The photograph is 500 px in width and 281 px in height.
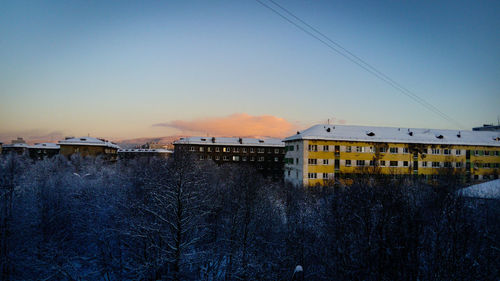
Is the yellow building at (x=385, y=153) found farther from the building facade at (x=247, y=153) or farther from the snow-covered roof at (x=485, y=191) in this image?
the building facade at (x=247, y=153)

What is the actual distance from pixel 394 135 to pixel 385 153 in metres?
4.18

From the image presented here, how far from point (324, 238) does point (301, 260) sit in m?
2.51

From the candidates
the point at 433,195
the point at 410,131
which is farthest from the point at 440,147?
the point at 433,195

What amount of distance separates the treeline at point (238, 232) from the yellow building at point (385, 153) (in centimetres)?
939

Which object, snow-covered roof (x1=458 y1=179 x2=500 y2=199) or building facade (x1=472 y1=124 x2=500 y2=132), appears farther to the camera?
building facade (x1=472 y1=124 x2=500 y2=132)

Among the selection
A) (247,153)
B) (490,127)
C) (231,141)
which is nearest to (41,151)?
(231,141)

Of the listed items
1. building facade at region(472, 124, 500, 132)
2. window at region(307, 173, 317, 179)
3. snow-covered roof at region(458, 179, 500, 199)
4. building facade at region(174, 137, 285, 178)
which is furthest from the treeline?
building facade at region(472, 124, 500, 132)

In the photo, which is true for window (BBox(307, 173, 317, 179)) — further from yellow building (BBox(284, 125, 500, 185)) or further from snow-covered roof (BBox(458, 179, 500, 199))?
snow-covered roof (BBox(458, 179, 500, 199))

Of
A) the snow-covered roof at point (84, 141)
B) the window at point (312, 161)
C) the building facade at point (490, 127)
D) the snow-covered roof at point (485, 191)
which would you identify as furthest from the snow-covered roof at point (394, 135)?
the snow-covered roof at point (84, 141)

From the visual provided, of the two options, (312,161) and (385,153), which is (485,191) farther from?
(312,161)

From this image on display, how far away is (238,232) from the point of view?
2825cm

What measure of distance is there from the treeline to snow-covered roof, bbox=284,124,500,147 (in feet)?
43.5

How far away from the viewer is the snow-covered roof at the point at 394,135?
1925 inches

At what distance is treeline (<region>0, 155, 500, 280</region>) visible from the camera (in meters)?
14.9
